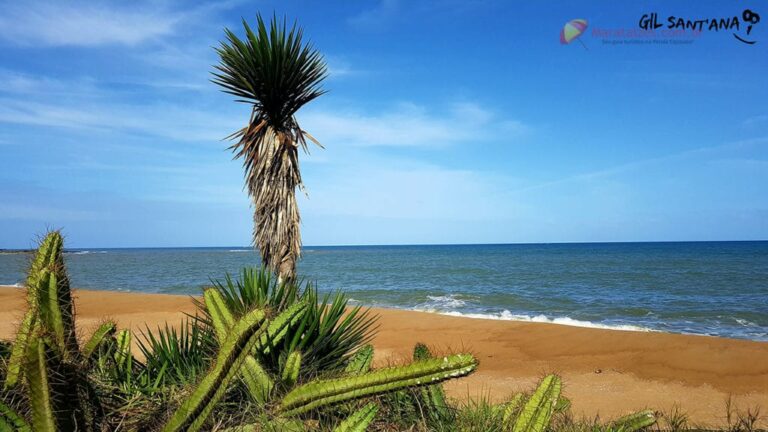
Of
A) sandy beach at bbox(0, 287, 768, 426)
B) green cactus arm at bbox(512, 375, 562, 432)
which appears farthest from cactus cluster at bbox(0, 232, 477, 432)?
sandy beach at bbox(0, 287, 768, 426)

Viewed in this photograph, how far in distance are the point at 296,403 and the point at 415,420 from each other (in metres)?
0.64

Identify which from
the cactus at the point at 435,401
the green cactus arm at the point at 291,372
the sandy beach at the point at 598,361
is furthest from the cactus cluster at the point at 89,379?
the sandy beach at the point at 598,361

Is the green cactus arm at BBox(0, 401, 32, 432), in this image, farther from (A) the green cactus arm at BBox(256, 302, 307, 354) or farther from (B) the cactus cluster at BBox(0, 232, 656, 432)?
(A) the green cactus arm at BBox(256, 302, 307, 354)

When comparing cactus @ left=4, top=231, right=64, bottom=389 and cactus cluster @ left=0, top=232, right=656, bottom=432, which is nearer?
cactus cluster @ left=0, top=232, right=656, bottom=432

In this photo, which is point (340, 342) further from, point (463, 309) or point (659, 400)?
point (463, 309)

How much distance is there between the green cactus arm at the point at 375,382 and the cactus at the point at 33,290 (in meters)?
1.08

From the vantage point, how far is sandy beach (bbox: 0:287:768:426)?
839 cm

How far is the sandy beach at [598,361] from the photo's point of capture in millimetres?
8385

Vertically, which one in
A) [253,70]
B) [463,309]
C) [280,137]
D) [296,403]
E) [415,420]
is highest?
[253,70]

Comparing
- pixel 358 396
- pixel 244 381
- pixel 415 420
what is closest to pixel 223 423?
pixel 244 381

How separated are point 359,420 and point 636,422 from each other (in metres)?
1.57

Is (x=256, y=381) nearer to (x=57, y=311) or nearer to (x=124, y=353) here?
(x=57, y=311)

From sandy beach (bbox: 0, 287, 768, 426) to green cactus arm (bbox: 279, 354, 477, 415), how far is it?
4.23 metres

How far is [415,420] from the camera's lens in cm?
261
